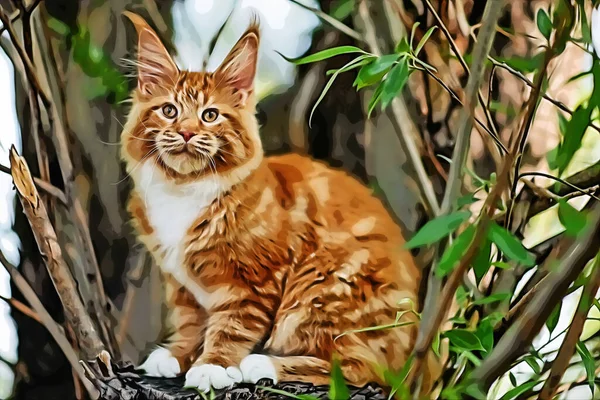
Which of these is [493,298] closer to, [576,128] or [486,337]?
[486,337]

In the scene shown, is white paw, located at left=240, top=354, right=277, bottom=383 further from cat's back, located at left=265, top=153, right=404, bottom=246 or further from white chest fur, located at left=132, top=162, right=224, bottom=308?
cat's back, located at left=265, top=153, right=404, bottom=246

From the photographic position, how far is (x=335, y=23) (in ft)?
3.05

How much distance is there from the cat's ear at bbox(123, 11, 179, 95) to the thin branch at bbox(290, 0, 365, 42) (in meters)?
0.22

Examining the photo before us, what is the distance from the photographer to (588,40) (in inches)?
30.0

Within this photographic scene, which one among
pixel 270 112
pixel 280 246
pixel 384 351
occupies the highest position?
pixel 270 112

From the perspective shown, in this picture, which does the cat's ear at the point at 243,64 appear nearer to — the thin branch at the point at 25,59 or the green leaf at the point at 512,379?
the thin branch at the point at 25,59

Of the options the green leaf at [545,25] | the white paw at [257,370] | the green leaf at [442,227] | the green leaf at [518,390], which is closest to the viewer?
the green leaf at [442,227]

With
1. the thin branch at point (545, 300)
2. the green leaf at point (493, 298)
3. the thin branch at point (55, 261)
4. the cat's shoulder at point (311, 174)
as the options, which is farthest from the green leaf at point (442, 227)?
the thin branch at point (55, 261)

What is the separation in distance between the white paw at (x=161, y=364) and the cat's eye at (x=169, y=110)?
359mm

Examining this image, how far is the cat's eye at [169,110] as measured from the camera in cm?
93

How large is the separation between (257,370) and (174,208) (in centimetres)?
28

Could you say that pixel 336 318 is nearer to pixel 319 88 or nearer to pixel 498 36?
pixel 319 88

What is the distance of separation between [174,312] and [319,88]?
0.41 metres

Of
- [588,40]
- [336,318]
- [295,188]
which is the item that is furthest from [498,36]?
[336,318]
